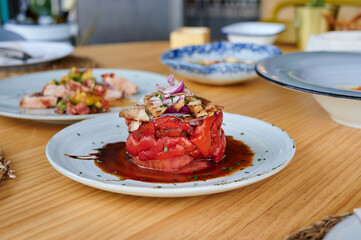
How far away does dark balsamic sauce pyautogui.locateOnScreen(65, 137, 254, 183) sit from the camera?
0.72 m

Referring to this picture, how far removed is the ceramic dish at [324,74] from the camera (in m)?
1.01

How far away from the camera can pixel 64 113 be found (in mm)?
1132

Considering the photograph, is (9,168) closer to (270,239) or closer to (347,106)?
(270,239)

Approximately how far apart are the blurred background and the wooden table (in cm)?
415

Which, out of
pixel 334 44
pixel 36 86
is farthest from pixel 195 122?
pixel 334 44

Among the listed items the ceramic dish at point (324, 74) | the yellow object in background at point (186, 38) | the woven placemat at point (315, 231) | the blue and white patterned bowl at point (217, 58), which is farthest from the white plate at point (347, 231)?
the yellow object in background at point (186, 38)

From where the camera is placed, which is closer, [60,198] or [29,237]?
[29,237]

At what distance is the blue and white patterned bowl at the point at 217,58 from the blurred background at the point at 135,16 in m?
→ 3.25

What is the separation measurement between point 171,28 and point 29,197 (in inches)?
220

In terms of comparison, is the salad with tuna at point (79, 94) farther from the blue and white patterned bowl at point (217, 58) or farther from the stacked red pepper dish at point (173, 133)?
the stacked red pepper dish at point (173, 133)

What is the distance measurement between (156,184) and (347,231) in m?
0.33

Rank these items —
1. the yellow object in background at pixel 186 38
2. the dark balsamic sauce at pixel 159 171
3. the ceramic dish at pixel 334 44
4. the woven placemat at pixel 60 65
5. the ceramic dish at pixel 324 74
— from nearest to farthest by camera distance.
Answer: the dark balsamic sauce at pixel 159 171 < the ceramic dish at pixel 324 74 < the ceramic dish at pixel 334 44 < the woven placemat at pixel 60 65 < the yellow object in background at pixel 186 38

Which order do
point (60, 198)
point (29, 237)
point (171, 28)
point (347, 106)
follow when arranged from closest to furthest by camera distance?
point (29, 237) < point (60, 198) < point (347, 106) < point (171, 28)

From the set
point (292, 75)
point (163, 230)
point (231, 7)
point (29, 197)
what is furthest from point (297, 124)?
point (231, 7)
